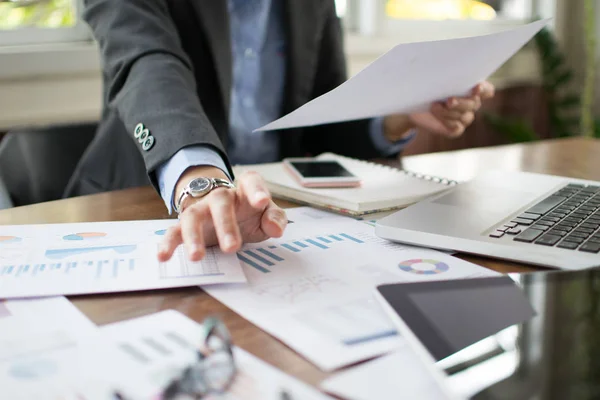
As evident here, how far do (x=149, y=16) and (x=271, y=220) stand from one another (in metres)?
0.51

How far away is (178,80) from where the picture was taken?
880 millimetres

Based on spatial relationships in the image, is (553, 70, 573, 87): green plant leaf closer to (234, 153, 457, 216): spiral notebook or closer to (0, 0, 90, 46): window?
(0, 0, 90, 46): window

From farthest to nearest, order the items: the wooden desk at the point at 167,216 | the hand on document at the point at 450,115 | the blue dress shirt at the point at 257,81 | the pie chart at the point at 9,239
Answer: the blue dress shirt at the point at 257,81 < the hand on document at the point at 450,115 < the pie chart at the point at 9,239 < the wooden desk at the point at 167,216

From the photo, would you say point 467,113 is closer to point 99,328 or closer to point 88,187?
point 88,187

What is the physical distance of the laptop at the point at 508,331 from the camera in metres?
0.35

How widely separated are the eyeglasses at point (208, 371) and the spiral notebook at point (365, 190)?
383mm

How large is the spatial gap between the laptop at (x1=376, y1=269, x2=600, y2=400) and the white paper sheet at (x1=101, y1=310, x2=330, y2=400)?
86 millimetres

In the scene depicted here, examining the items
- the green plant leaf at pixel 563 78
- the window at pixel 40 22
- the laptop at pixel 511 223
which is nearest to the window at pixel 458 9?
the green plant leaf at pixel 563 78

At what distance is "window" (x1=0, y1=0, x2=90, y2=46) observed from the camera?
1769 mm

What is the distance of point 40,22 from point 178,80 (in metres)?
1.17

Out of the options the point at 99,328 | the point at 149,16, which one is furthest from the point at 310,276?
the point at 149,16

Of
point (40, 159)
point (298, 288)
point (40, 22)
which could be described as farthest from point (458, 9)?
point (298, 288)

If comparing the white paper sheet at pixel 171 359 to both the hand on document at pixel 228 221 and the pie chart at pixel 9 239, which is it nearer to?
the hand on document at pixel 228 221

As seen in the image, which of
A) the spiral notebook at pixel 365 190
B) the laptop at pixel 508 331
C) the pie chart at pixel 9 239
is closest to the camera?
the laptop at pixel 508 331
